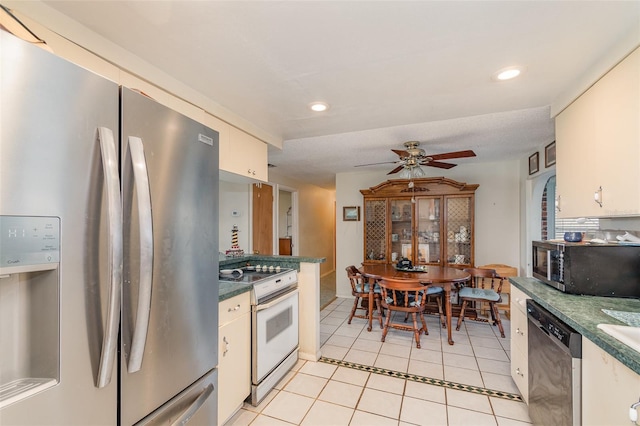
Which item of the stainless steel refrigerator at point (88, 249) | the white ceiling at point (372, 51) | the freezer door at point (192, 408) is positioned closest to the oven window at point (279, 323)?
the freezer door at point (192, 408)

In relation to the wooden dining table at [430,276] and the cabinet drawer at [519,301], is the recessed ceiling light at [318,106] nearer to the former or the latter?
the wooden dining table at [430,276]

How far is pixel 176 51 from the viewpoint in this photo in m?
1.53

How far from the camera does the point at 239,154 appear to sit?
8.10 feet

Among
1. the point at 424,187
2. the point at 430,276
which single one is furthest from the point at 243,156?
the point at 424,187

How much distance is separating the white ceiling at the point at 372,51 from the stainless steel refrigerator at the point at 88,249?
1.96 feet

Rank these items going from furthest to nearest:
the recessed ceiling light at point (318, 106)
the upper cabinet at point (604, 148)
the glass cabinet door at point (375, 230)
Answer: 1. the glass cabinet door at point (375, 230)
2. the recessed ceiling light at point (318, 106)
3. the upper cabinet at point (604, 148)

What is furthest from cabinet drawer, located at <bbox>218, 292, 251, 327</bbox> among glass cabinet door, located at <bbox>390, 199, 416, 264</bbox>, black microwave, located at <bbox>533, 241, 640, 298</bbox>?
glass cabinet door, located at <bbox>390, 199, 416, 264</bbox>

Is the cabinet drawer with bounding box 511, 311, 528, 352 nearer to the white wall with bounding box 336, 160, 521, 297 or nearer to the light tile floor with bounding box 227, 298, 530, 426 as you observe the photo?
the light tile floor with bounding box 227, 298, 530, 426

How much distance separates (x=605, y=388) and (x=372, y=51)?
6.01ft

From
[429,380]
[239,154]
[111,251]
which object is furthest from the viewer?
[239,154]

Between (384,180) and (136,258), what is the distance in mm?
4374

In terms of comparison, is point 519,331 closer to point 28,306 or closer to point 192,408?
point 192,408

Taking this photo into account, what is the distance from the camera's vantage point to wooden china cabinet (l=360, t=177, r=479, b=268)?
13.7 ft

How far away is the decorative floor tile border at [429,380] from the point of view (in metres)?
2.15
